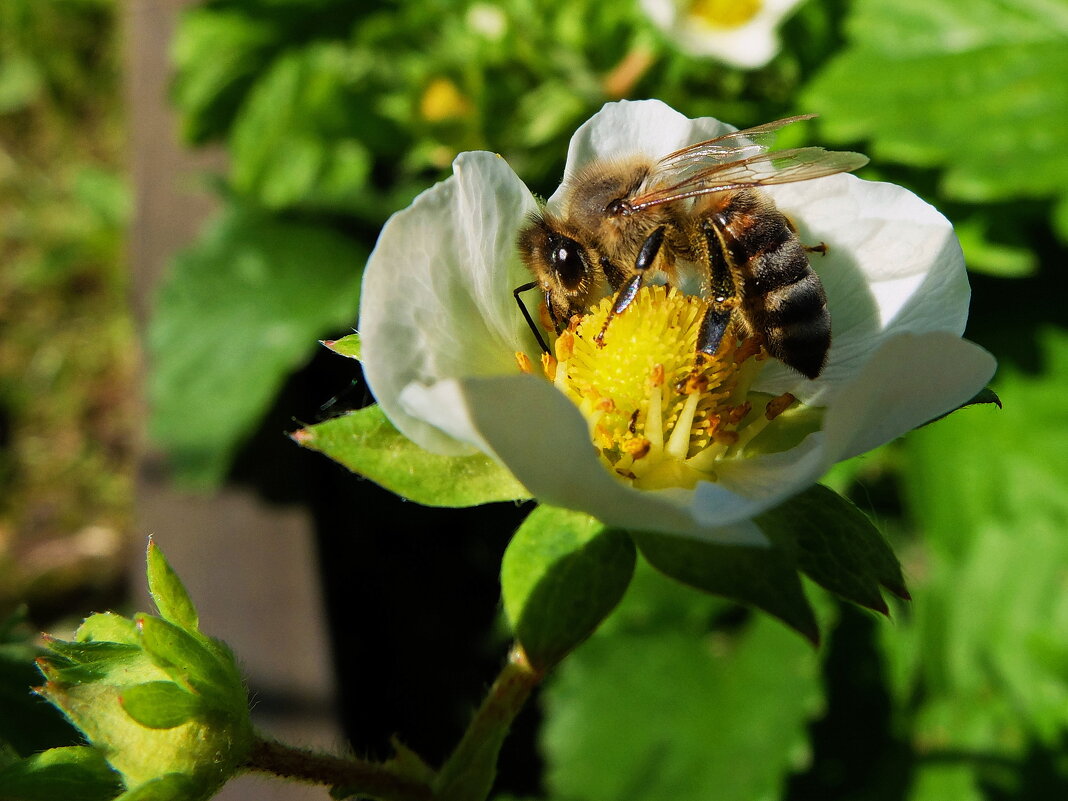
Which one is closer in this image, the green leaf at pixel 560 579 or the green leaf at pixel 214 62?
the green leaf at pixel 560 579

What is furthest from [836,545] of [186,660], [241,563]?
[241,563]

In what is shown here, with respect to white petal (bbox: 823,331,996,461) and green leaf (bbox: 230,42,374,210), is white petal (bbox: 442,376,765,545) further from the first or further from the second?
green leaf (bbox: 230,42,374,210)

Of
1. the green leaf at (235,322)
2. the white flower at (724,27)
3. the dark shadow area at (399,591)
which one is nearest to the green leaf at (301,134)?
the green leaf at (235,322)

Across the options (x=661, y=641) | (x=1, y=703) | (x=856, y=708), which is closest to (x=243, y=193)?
(x=661, y=641)

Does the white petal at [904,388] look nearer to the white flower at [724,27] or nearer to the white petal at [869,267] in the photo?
the white petal at [869,267]

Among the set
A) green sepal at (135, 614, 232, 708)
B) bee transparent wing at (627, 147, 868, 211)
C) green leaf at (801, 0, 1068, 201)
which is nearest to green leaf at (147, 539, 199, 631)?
green sepal at (135, 614, 232, 708)

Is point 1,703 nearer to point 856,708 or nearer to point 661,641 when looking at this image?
point 661,641
